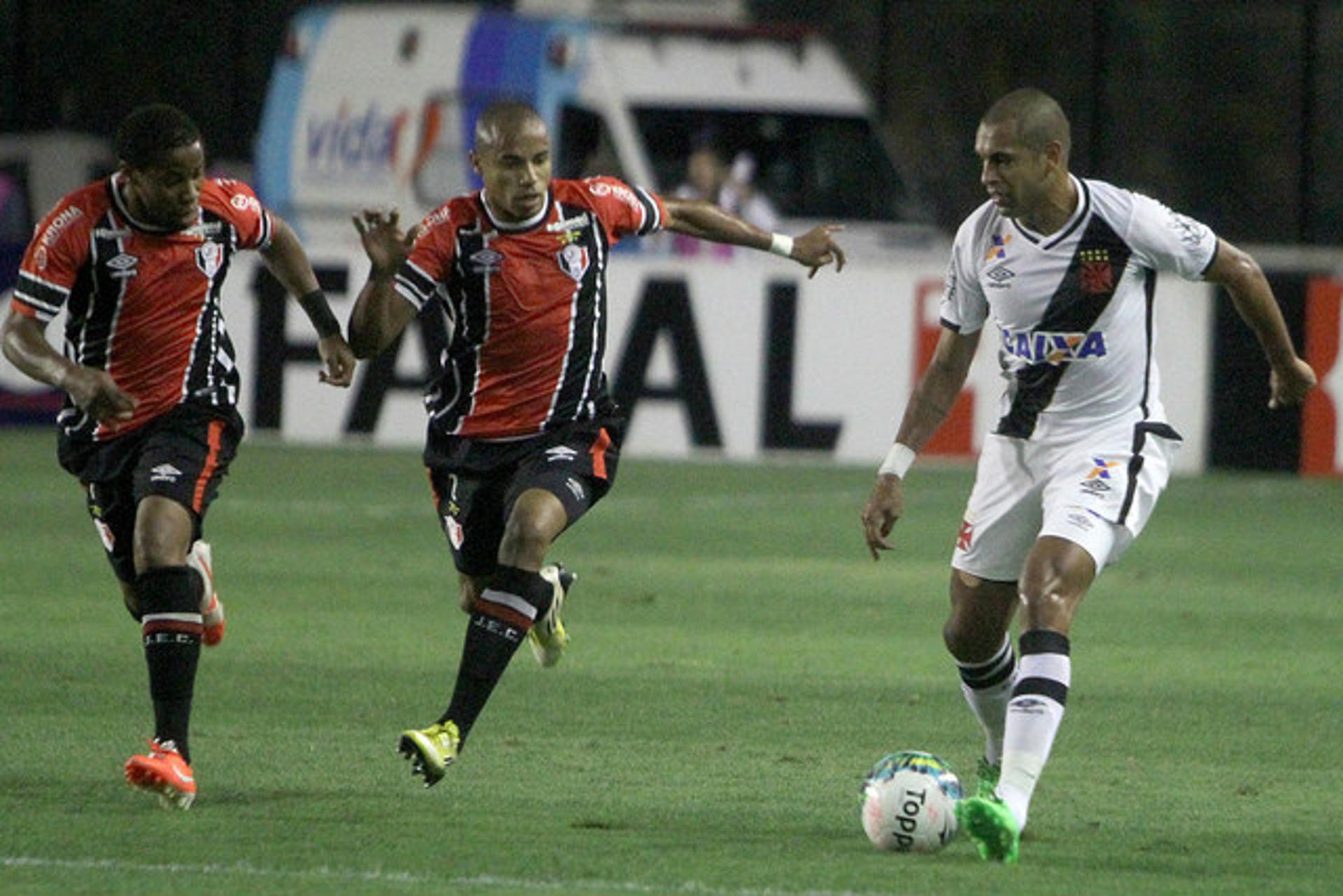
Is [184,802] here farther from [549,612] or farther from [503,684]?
[503,684]

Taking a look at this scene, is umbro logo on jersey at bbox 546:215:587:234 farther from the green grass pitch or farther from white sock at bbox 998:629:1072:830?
white sock at bbox 998:629:1072:830

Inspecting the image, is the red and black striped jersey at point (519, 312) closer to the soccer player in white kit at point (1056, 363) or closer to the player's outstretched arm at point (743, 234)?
the player's outstretched arm at point (743, 234)

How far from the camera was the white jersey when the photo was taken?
8.05 meters

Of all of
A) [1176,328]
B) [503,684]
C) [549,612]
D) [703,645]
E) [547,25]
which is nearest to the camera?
[549,612]

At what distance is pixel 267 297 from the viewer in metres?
20.1

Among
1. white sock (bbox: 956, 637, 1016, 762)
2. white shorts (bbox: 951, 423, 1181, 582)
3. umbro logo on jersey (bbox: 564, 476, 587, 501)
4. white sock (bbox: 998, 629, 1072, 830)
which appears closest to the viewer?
white sock (bbox: 998, 629, 1072, 830)

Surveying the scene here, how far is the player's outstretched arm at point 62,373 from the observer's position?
8055 mm

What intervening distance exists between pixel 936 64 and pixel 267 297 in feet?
40.8

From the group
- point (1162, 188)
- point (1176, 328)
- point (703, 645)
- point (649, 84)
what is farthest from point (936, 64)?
point (703, 645)

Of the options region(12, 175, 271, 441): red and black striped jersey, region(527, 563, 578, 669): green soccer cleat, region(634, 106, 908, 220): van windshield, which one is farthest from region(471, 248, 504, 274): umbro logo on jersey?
region(634, 106, 908, 220): van windshield

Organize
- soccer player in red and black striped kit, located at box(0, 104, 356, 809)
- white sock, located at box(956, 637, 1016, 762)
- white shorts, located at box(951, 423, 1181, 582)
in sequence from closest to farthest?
1. white shorts, located at box(951, 423, 1181, 582)
2. white sock, located at box(956, 637, 1016, 762)
3. soccer player in red and black striped kit, located at box(0, 104, 356, 809)

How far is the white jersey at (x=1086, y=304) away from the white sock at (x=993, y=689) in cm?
64

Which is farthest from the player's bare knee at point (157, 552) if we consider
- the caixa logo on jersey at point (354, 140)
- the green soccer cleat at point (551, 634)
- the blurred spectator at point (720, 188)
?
the caixa logo on jersey at point (354, 140)

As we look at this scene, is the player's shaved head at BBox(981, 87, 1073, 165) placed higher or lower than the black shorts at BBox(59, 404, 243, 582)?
higher
